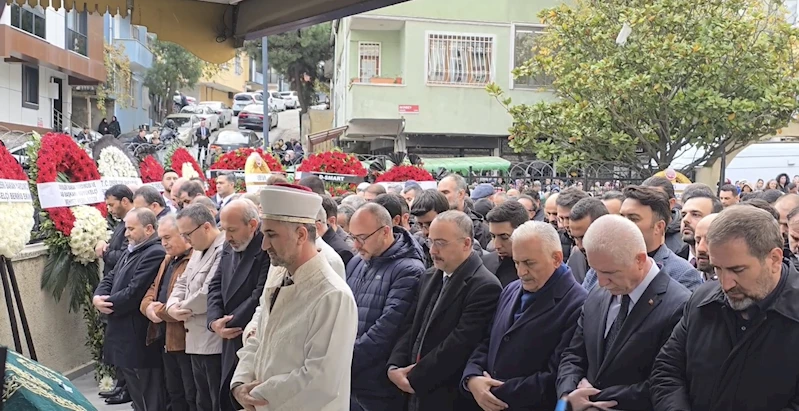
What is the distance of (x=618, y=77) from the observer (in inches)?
553

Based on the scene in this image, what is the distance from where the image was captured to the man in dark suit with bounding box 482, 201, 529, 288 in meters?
5.51

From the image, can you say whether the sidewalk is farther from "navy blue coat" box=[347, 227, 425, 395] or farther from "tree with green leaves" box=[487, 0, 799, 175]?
"tree with green leaves" box=[487, 0, 799, 175]

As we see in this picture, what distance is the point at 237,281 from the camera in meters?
6.01

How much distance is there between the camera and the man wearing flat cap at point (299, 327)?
394cm

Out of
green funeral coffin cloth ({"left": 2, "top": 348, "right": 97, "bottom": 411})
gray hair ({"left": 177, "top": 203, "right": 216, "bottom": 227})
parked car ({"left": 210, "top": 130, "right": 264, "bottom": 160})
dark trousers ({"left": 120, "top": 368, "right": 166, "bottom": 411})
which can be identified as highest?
parked car ({"left": 210, "top": 130, "right": 264, "bottom": 160})

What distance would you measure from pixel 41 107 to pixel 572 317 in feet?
90.8

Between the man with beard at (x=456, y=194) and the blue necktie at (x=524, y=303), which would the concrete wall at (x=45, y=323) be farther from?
the blue necktie at (x=524, y=303)

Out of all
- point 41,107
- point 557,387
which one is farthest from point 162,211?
point 41,107

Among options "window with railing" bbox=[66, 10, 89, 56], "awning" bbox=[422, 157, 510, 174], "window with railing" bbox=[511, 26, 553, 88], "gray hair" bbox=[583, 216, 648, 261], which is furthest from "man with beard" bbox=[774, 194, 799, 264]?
"window with railing" bbox=[66, 10, 89, 56]

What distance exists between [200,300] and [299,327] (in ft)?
8.08

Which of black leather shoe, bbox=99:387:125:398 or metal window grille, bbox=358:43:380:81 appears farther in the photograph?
metal window grille, bbox=358:43:380:81

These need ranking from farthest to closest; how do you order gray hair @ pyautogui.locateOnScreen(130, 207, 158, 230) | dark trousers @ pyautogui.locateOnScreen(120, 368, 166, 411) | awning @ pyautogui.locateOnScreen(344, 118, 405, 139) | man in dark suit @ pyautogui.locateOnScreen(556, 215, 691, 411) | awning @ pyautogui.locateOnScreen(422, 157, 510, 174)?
1. awning @ pyautogui.locateOnScreen(344, 118, 405, 139)
2. awning @ pyautogui.locateOnScreen(422, 157, 510, 174)
3. gray hair @ pyautogui.locateOnScreen(130, 207, 158, 230)
4. dark trousers @ pyautogui.locateOnScreen(120, 368, 166, 411)
5. man in dark suit @ pyautogui.locateOnScreen(556, 215, 691, 411)

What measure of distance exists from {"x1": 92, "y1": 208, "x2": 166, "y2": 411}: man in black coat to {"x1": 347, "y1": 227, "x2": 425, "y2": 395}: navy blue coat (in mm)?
2150

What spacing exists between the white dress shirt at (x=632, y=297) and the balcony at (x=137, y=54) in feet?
137
